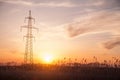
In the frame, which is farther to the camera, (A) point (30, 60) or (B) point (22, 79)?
(A) point (30, 60)

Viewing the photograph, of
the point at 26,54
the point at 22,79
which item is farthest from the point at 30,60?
the point at 22,79

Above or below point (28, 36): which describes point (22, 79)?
below

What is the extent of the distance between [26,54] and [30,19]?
8.66 m

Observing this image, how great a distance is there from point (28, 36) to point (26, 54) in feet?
15.7

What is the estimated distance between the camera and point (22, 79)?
72.1m

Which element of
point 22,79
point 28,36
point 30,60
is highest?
point 28,36

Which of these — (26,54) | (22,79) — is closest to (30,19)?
(26,54)

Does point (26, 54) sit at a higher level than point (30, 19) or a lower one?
lower

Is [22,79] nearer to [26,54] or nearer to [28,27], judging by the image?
[26,54]

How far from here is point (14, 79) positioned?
7069cm

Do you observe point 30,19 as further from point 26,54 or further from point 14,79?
point 14,79

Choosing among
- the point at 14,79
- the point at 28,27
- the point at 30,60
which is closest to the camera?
the point at 14,79

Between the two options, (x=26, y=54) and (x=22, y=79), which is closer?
(x=22, y=79)

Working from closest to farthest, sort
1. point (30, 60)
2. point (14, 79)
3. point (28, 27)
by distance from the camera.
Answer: point (14, 79)
point (28, 27)
point (30, 60)
